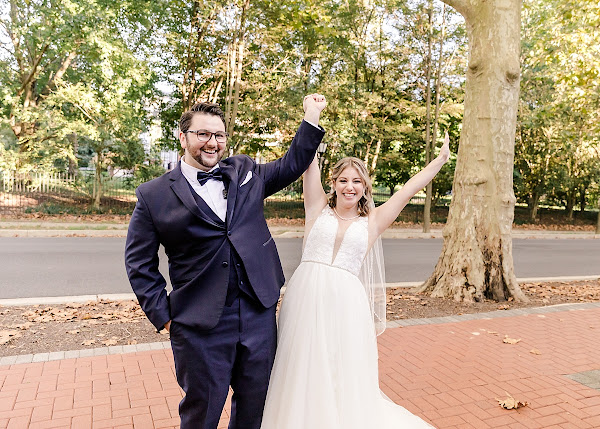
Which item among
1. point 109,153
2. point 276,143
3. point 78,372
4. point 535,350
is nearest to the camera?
point 78,372

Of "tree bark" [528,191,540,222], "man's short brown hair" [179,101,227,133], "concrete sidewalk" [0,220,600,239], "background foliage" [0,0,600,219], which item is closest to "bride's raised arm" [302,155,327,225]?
"man's short brown hair" [179,101,227,133]

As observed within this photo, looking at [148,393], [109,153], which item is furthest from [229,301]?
[109,153]

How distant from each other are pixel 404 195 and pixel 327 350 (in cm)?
114

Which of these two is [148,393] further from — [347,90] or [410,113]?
[410,113]

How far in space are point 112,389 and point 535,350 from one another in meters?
4.42

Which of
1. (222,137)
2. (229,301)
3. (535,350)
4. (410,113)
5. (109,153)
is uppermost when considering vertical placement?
(410,113)

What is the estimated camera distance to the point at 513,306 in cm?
743

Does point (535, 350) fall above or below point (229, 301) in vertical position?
below

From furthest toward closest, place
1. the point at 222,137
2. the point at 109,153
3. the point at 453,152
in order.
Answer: the point at 453,152
the point at 109,153
the point at 222,137

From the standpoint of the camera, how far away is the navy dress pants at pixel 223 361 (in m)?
2.54

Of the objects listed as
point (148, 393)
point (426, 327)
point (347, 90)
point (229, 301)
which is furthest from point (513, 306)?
point (347, 90)

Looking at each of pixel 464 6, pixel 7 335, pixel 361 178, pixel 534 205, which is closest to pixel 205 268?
pixel 361 178

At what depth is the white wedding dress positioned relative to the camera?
300 cm

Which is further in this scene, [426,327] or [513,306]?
[513,306]
